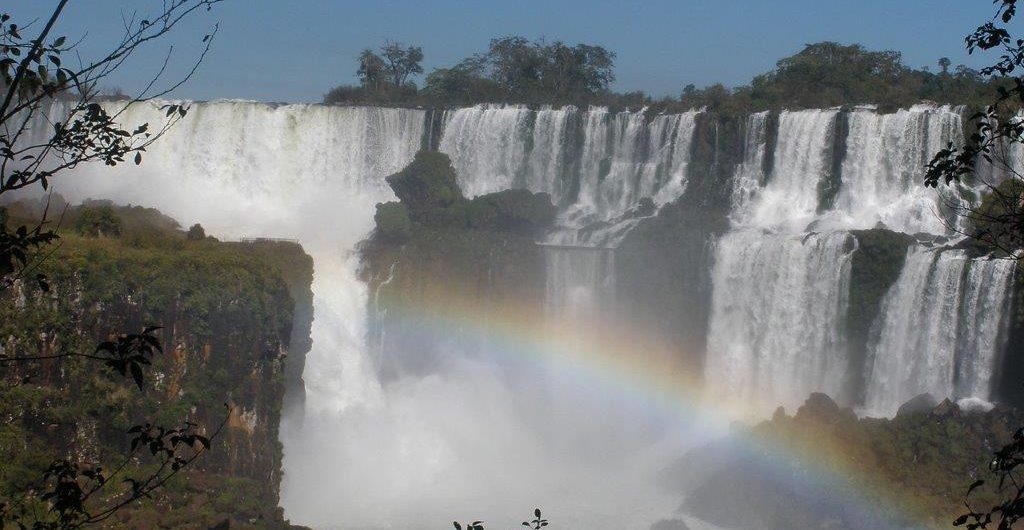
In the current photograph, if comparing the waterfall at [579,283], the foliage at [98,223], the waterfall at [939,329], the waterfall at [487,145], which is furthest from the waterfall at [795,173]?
the foliage at [98,223]

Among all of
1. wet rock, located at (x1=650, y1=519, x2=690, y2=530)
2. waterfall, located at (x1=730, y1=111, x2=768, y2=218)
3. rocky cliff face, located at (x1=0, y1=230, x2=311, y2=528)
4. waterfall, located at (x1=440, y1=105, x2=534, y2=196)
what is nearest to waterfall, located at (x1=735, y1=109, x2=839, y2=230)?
waterfall, located at (x1=730, y1=111, x2=768, y2=218)

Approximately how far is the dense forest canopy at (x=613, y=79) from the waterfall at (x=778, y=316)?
21.3 ft

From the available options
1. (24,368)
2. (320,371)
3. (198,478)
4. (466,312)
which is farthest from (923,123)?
(24,368)

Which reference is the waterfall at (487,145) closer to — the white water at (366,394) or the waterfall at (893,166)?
the white water at (366,394)

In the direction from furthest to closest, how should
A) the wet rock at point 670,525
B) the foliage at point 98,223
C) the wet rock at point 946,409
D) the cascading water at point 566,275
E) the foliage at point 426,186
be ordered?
the foliage at point 426,186 < the cascading water at point 566,275 < the foliage at point 98,223 < the wet rock at point 670,525 < the wet rock at point 946,409

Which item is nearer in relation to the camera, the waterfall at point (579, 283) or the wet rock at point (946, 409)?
the wet rock at point (946, 409)

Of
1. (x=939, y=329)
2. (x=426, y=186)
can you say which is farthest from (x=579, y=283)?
(x=939, y=329)

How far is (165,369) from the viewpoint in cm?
1986

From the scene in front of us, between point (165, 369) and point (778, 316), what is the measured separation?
47.2ft

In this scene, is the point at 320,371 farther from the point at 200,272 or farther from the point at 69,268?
the point at 69,268

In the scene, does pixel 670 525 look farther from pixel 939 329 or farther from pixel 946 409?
pixel 939 329

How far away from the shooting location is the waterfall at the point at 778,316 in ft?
83.7

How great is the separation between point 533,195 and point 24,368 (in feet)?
56.1

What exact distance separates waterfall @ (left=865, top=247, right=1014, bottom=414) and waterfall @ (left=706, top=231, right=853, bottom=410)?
120 centimetres
